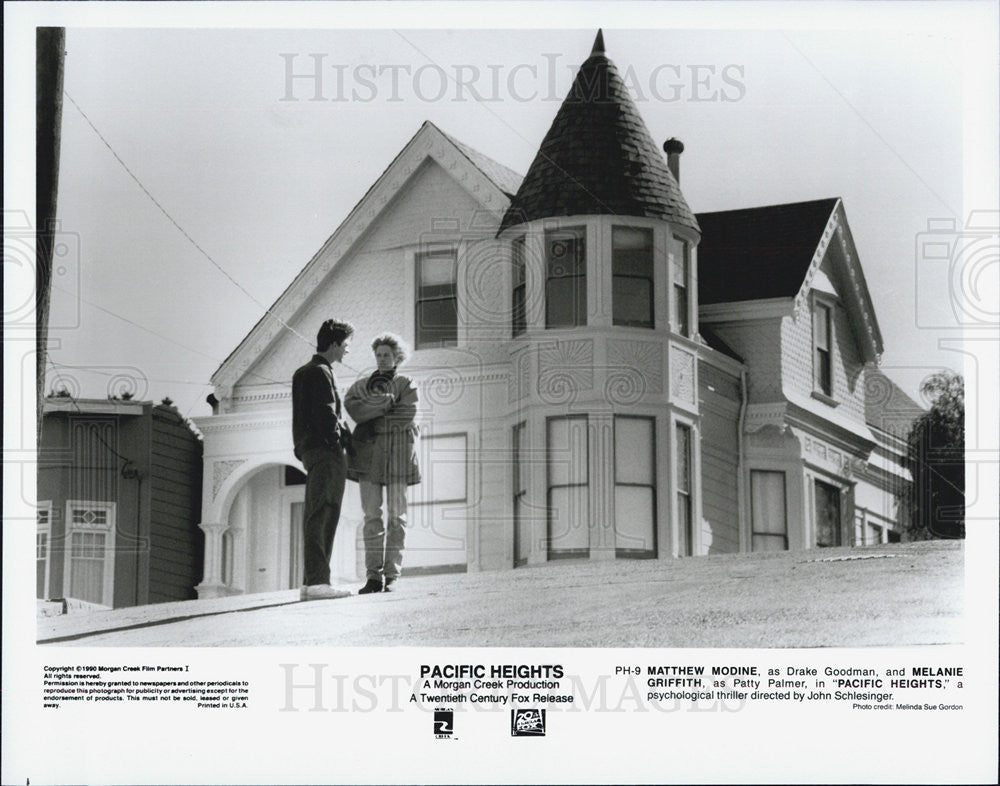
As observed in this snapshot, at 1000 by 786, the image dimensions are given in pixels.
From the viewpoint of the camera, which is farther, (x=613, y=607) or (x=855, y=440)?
(x=855, y=440)

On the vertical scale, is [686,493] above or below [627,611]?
above

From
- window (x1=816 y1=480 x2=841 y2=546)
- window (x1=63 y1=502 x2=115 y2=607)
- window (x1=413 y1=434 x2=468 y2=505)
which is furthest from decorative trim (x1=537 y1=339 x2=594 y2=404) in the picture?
window (x1=63 y1=502 x2=115 y2=607)

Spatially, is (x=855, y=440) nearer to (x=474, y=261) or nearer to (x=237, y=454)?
(x=474, y=261)

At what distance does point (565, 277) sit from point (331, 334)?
6.35 ft

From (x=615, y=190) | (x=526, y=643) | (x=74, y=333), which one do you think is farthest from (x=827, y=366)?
(x=74, y=333)

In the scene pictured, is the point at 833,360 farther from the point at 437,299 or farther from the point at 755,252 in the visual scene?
the point at 437,299

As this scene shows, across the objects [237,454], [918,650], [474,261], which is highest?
[474,261]

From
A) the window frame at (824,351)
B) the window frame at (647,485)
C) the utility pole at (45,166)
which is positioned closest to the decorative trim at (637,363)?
the window frame at (647,485)

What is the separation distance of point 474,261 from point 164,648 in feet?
13.0

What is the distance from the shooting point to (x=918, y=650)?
18188mm

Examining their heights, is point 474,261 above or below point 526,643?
above

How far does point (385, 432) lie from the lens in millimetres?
19188

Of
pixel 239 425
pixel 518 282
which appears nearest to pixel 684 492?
pixel 518 282

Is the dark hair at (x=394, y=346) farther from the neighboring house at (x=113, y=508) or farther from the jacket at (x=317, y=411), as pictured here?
the neighboring house at (x=113, y=508)
